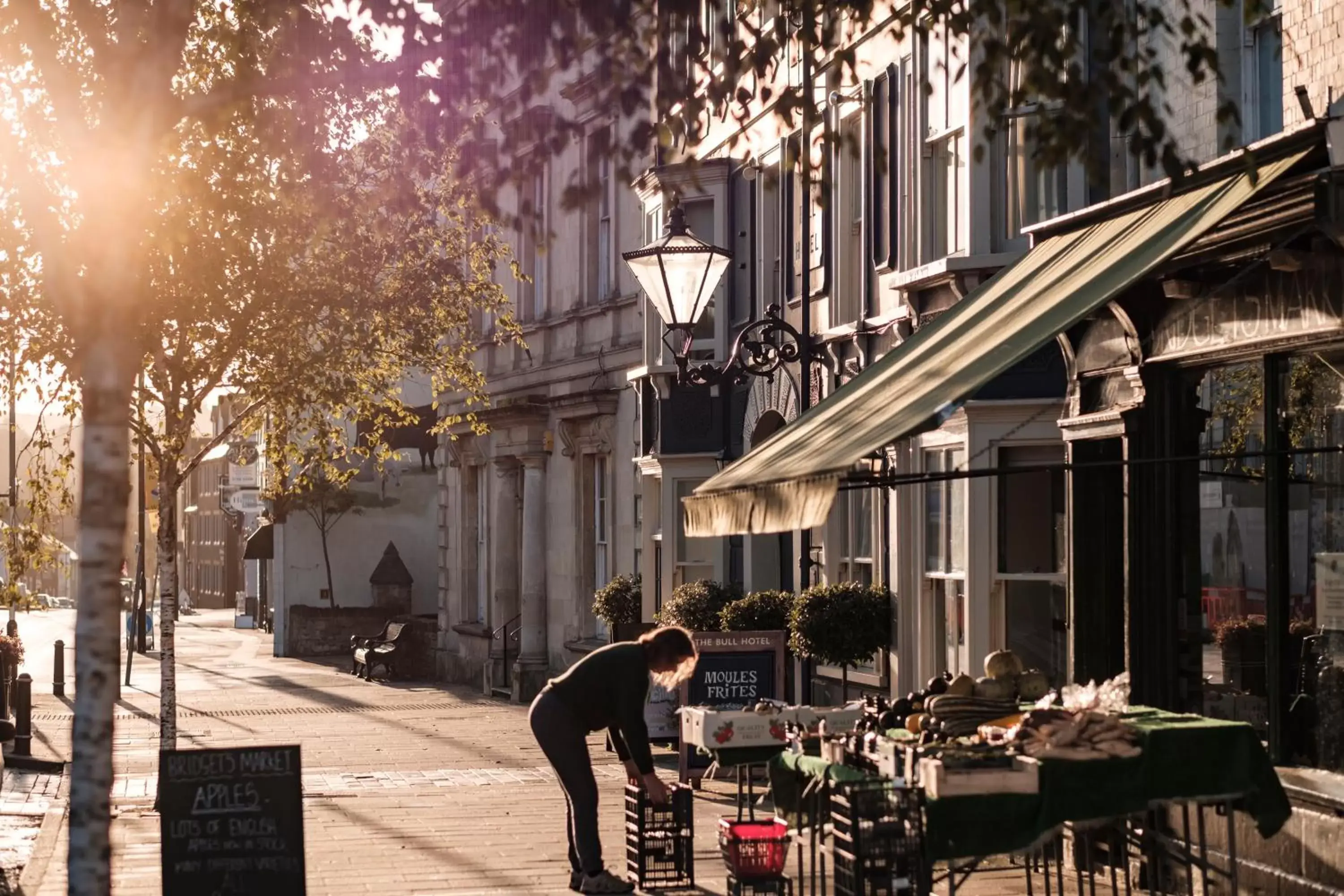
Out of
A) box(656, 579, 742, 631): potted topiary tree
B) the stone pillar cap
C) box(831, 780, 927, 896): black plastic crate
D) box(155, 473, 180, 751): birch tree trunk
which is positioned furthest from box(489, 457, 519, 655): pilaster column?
box(831, 780, 927, 896): black plastic crate

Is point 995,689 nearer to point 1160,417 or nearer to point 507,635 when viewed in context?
point 1160,417

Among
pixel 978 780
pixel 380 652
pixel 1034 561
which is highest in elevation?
pixel 1034 561

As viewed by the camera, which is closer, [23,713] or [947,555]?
[947,555]

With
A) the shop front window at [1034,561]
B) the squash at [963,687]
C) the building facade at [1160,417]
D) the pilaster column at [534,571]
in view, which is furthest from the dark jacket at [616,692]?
the pilaster column at [534,571]

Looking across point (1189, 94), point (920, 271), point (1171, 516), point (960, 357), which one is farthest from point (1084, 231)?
point (920, 271)

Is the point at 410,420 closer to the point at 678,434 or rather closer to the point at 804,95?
the point at 678,434

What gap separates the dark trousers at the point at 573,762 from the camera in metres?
11.9

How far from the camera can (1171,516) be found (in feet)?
39.6

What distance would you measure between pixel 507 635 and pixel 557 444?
3663 millimetres

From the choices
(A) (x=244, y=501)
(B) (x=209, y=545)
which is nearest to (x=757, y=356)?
(A) (x=244, y=501)

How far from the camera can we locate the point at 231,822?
31.7 ft

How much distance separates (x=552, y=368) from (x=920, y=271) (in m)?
15.7

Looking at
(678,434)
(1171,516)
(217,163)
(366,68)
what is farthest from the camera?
(678,434)

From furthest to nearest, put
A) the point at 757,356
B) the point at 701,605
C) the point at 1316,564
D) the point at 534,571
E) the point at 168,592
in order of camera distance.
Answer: the point at 534,571
the point at 701,605
the point at 168,592
the point at 757,356
the point at 1316,564
